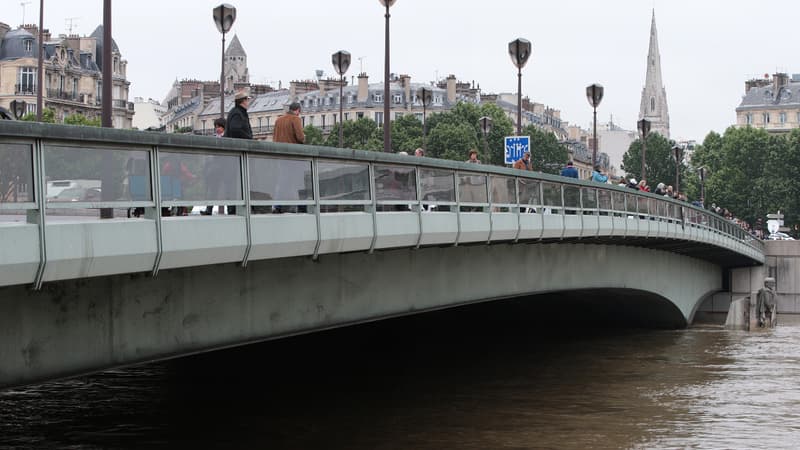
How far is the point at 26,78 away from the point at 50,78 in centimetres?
209

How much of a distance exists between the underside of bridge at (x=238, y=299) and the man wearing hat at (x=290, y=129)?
5.54 ft

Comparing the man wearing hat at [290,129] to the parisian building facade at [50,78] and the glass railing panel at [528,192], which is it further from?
the parisian building facade at [50,78]

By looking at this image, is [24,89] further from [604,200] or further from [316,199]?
[316,199]

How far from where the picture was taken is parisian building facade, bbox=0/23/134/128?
3462 inches

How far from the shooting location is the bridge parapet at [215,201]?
9930 mm

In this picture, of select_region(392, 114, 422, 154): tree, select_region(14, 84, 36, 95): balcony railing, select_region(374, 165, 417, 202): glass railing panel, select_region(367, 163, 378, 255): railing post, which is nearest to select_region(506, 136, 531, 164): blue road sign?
select_region(374, 165, 417, 202): glass railing panel

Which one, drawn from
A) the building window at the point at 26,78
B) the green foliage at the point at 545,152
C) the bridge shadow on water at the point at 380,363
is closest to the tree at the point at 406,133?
the green foliage at the point at 545,152

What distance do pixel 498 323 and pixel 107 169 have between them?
26566mm

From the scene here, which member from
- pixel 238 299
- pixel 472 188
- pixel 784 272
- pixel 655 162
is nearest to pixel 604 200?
pixel 472 188

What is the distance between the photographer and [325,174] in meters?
14.6

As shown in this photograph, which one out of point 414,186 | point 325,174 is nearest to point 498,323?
point 414,186

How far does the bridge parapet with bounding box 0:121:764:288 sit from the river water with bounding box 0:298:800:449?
12.3 feet

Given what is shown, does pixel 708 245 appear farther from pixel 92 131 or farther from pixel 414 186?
pixel 92 131

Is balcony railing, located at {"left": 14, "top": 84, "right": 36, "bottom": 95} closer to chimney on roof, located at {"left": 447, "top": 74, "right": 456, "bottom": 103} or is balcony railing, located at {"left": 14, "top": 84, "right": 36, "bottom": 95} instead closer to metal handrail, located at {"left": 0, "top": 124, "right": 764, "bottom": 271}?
chimney on roof, located at {"left": 447, "top": 74, "right": 456, "bottom": 103}
